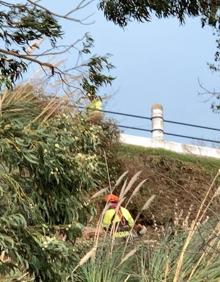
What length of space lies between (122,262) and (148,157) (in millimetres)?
11538

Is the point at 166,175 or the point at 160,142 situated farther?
the point at 160,142

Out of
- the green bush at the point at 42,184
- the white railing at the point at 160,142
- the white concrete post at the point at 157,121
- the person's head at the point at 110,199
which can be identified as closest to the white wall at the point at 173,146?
the white railing at the point at 160,142

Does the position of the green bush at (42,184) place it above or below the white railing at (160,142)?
below

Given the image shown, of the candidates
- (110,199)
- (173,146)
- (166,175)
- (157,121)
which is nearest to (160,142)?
(173,146)

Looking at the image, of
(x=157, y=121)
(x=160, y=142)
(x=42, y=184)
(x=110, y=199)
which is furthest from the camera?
(x=157, y=121)

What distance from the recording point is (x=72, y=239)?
4809mm

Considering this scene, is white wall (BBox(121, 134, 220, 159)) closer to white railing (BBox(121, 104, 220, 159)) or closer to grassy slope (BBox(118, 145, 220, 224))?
white railing (BBox(121, 104, 220, 159))

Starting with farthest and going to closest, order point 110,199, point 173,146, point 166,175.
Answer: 1. point 173,146
2. point 166,175
3. point 110,199

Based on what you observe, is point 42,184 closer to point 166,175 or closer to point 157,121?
point 166,175

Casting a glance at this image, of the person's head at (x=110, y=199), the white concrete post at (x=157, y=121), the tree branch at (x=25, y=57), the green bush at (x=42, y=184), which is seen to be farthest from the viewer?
the white concrete post at (x=157, y=121)

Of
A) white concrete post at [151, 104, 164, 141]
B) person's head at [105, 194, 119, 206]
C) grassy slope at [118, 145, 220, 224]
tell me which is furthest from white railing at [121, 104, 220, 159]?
person's head at [105, 194, 119, 206]

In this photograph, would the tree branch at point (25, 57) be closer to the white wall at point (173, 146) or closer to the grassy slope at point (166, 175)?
the grassy slope at point (166, 175)

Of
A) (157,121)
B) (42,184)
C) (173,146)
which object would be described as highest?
(157,121)

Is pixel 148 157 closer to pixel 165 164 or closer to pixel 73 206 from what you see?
pixel 165 164
